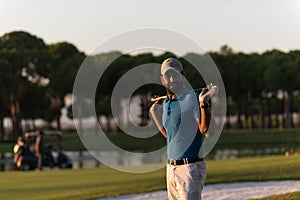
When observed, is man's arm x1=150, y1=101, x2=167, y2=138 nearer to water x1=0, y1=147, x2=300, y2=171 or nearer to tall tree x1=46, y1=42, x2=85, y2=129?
water x1=0, y1=147, x2=300, y2=171

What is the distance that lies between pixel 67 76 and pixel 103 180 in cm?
5651

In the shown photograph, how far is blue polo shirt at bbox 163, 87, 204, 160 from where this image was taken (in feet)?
18.6

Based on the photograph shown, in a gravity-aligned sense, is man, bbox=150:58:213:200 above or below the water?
above

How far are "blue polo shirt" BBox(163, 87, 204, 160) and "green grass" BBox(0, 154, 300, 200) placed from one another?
8654 mm

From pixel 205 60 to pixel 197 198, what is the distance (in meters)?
1.31

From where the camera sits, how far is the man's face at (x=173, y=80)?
18.8 ft

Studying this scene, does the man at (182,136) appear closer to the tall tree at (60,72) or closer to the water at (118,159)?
the water at (118,159)

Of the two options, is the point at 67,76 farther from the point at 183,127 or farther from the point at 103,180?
the point at 183,127

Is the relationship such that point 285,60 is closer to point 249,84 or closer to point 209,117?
point 249,84

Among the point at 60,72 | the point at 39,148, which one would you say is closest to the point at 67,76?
the point at 60,72

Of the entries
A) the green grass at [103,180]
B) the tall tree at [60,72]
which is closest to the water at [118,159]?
the green grass at [103,180]

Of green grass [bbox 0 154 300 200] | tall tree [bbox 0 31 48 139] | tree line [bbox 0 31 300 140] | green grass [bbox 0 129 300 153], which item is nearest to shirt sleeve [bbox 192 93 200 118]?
green grass [bbox 0 154 300 200]

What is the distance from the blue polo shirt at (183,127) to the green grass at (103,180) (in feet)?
28.4

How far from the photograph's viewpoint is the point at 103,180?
59.5 feet
